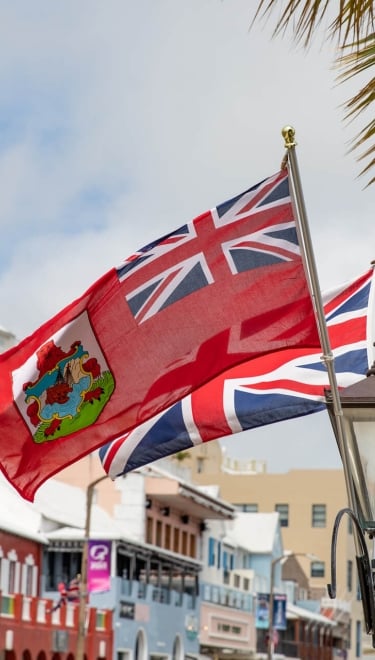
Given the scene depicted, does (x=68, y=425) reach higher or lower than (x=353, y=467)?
higher

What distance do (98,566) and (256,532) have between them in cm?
3584

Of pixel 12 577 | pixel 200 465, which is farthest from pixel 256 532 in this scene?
pixel 12 577

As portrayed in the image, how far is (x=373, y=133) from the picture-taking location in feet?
27.6

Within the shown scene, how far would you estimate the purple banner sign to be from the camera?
54594 millimetres

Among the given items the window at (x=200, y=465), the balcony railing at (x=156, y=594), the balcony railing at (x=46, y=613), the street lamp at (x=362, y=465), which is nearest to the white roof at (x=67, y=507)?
the balcony railing at (x=156, y=594)

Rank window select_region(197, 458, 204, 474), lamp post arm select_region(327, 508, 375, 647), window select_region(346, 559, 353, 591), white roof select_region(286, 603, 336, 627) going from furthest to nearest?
1. window select_region(197, 458, 204, 474)
2. window select_region(346, 559, 353, 591)
3. white roof select_region(286, 603, 336, 627)
4. lamp post arm select_region(327, 508, 375, 647)

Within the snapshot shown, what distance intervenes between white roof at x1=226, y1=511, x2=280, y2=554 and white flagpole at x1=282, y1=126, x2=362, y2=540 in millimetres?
79980

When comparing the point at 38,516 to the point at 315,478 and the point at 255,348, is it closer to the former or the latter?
the point at 255,348

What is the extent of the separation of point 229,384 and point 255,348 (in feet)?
5.64

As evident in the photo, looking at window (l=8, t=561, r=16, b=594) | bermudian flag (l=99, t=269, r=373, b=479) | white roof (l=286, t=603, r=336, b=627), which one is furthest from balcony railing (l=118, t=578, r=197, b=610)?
bermudian flag (l=99, t=269, r=373, b=479)

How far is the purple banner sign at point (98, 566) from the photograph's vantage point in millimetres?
54594

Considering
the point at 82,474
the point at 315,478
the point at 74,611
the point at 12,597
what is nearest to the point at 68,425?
the point at 12,597

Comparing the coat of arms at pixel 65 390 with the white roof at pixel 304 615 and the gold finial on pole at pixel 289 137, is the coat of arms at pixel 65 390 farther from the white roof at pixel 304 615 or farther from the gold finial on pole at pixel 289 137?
the white roof at pixel 304 615

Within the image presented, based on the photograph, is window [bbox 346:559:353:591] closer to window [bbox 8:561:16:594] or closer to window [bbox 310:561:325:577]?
window [bbox 310:561:325:577]
